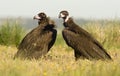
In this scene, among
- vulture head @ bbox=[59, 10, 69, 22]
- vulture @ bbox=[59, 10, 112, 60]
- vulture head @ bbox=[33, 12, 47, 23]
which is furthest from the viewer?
vulture head @ bbox=[33, 12, 47, 23]

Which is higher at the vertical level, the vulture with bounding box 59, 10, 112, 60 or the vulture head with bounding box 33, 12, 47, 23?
the vulture head with bounding box 33, 12, 47, 23

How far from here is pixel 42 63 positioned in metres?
12.5

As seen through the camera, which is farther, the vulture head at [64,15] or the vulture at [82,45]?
the vulture head at [64,15]

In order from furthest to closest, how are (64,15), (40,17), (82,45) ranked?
(40,17) < (64,15) < (82,45)

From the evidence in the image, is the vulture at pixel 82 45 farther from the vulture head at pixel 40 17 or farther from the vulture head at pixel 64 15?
the vulture head at pixel 40 17

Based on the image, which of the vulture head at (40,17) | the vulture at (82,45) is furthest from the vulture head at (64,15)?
the vulture at (82,45)

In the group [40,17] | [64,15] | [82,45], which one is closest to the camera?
[82,45]

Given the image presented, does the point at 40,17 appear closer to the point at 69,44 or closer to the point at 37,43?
the point at 37,43

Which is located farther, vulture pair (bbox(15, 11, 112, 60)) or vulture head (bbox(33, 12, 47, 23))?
vulture head (bbox(33, 12, 47, 23))

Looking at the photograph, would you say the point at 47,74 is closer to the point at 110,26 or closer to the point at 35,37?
the point at 35,37

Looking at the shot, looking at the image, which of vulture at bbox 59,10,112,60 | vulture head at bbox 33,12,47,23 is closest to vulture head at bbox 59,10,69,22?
vulture head at bbox 33,12,47,23

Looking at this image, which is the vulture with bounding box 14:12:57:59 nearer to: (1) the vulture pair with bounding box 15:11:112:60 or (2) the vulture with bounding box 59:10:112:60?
(1) the vulture pair with bounding box 15:11:112:60

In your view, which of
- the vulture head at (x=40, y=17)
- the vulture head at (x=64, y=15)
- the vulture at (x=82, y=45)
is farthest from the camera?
the vulture head at (x=40, y=17)

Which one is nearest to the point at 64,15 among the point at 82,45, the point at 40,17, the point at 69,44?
the point at 40,17
